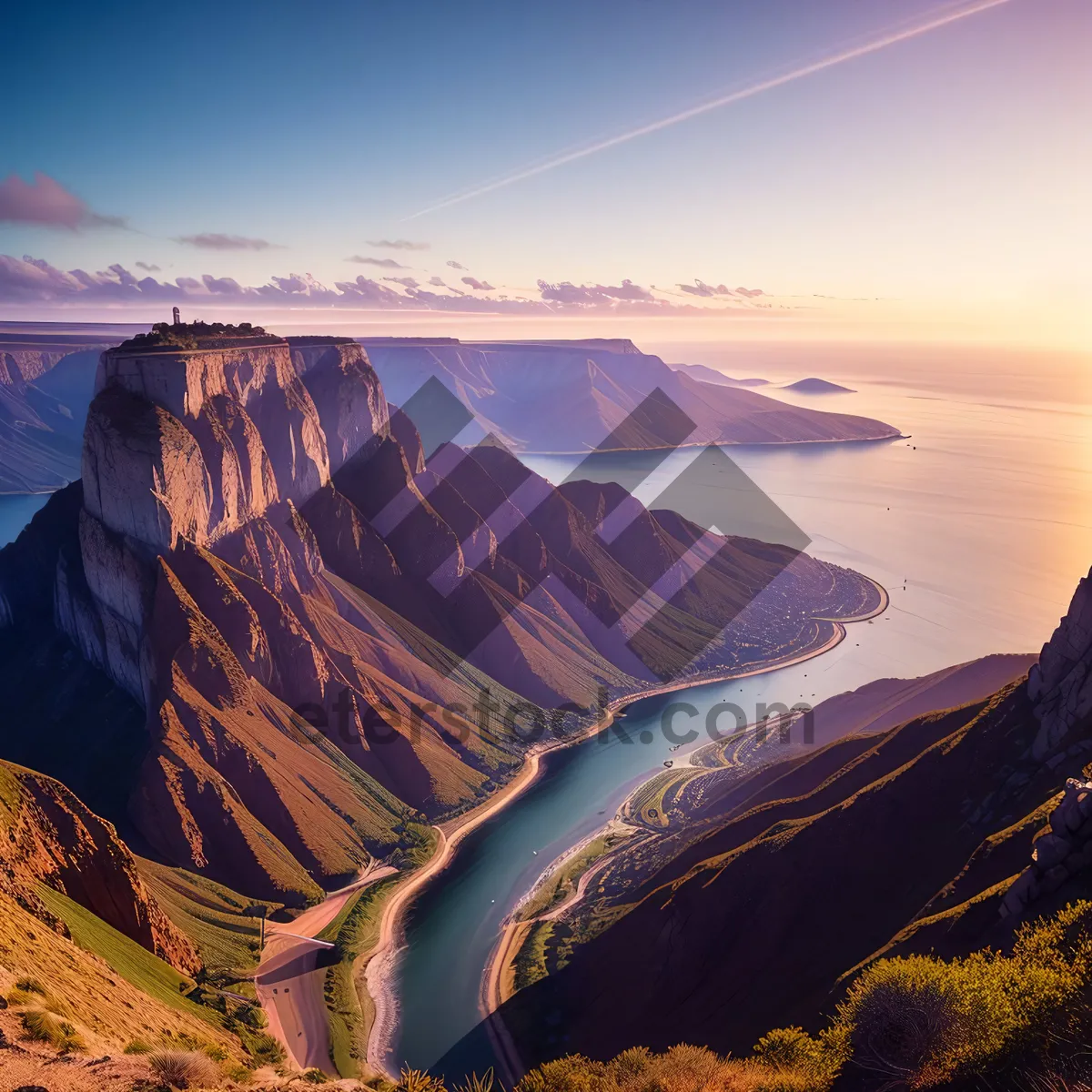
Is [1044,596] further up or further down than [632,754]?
further down

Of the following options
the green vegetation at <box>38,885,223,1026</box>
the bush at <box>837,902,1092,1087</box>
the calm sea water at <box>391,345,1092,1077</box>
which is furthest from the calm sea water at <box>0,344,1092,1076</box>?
the bush at <box>837,902,1092,1087</box>

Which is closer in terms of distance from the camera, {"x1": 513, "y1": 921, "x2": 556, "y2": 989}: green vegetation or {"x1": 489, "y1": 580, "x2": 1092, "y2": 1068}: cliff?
{"x1": 489, "y1": 580, "x2": 1092, "y2": 1068}: cliff

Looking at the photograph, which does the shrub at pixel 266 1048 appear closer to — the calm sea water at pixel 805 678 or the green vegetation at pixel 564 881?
the calm sea water at pixel 805 678

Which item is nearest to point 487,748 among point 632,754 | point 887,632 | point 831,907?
point 632,754

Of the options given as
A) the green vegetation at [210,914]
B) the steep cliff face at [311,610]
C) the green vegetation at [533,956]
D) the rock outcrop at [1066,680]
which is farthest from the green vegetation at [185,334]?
the rock outcrop at [1066,680]

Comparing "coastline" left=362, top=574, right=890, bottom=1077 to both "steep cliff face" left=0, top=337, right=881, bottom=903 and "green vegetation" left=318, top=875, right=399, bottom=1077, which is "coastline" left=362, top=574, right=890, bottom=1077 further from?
"steep cliff face" left=0, top=337, right=881, bottom=903

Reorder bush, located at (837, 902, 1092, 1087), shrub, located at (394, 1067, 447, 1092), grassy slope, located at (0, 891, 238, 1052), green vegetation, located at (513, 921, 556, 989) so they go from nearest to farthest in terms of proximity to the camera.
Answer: bush, located at (837, 902, 1092, 1087), grassy slope, located at (0, 891, 238, 1052), shrub, located at (394, 1067, 447, 1092), green vegetation, located at (513, 921, 556, 989)

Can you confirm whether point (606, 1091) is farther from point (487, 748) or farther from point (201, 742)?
point (487, 748)
